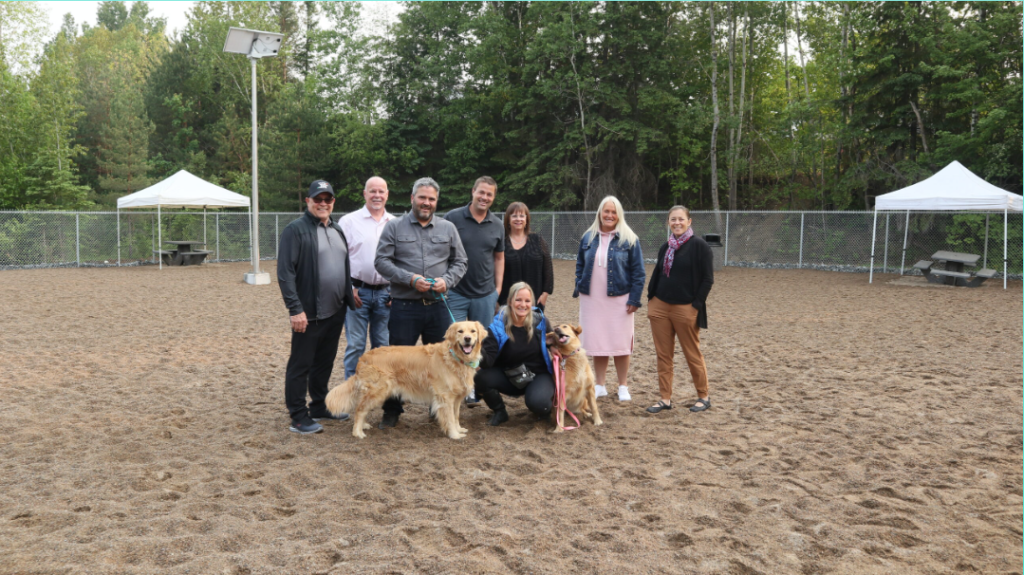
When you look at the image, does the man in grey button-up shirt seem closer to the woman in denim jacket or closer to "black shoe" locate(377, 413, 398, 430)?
"black shoe" locate(377, 413, 398, 430)

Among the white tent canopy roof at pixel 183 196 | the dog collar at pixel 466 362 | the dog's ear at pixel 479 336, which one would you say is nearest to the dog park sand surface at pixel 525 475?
the dog collar at pixel 466 362

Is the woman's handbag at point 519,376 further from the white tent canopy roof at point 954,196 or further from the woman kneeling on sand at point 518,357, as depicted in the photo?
the white tent canopy roof at point 954,196

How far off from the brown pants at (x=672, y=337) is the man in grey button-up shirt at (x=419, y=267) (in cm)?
165

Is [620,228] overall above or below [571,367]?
above

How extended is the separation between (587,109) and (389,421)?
23688 millimetres

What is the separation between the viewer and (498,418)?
16.8ft

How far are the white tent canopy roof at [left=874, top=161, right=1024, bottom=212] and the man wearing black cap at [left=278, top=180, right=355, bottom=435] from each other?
46.1 feet

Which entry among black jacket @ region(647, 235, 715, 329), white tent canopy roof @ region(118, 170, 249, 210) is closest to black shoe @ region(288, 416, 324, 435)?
black jacket @ region(647, 235, 715, 329)

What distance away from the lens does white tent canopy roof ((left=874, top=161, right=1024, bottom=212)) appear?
13.8m

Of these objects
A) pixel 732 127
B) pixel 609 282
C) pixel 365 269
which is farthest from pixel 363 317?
pixel 732 127

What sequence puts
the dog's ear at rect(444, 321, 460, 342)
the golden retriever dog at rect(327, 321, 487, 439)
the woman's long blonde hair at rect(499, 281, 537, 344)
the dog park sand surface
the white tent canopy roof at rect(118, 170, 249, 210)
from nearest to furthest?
the dog park sand surface < the dog's ear at rect(444, 321, 460, 342) < the golden retriever dog at rect(327, 321, 487, 439) < the woman's long blonde hair at rect(499, 281, 537, 344) < the white tent canopy roof at rect(118, 170, 249, 210)

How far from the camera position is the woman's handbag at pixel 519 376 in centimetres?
497

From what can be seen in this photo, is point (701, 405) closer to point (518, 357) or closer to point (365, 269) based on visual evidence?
point (518, 357)

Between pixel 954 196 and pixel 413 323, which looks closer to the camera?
pixel 413 323
